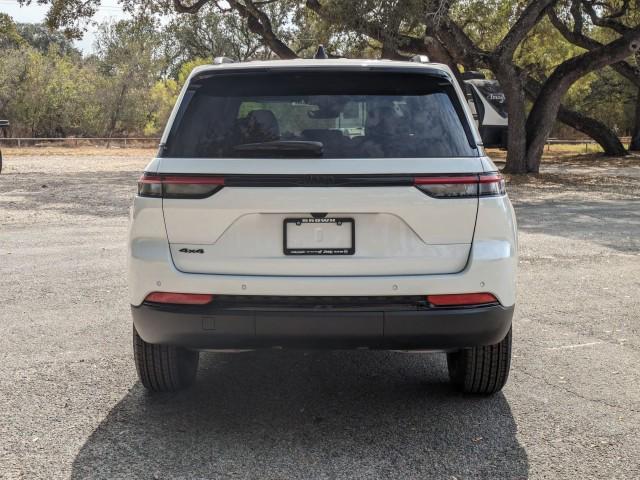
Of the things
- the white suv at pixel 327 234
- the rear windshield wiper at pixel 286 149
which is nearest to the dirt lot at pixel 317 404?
the white suv at pixel 327 234

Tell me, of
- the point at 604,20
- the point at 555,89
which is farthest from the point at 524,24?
the point at 604,20

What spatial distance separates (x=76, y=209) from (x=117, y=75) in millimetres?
44172

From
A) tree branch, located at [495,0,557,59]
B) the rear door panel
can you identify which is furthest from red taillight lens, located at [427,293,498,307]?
tree branch, located at [495,0,557,59]

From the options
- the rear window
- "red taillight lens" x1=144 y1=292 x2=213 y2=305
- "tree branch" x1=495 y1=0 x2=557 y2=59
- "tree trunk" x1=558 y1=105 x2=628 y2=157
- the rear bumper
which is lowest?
"tree trunk" x1=558 y1=105 x2=628 y2=157

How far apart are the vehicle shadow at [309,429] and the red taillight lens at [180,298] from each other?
649 mm

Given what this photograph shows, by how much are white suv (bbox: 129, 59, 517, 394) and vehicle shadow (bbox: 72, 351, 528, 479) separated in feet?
1.48

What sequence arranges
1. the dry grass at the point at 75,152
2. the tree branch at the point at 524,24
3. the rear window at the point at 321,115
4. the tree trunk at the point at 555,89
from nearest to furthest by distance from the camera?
the rear window at the point at 321,115 → the tree branch at the point at 524,24 → the tree trunk at the point at 555,89 → the dry grass at the point at 75,152

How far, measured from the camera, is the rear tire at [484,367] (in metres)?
4.14

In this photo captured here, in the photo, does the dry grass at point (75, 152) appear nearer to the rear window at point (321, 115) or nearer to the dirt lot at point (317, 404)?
the dirt lot at point (317, 404)

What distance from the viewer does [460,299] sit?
3.66m

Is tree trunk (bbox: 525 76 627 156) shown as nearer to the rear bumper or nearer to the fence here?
the fence

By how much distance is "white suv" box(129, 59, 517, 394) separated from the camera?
3.58 metres

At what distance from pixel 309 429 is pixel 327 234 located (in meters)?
0.99

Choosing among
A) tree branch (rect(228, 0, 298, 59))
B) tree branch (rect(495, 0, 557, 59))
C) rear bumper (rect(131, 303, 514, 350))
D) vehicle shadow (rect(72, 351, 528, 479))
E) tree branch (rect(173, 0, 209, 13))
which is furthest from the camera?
tree branch (rect(228, 0, 298, 59))
